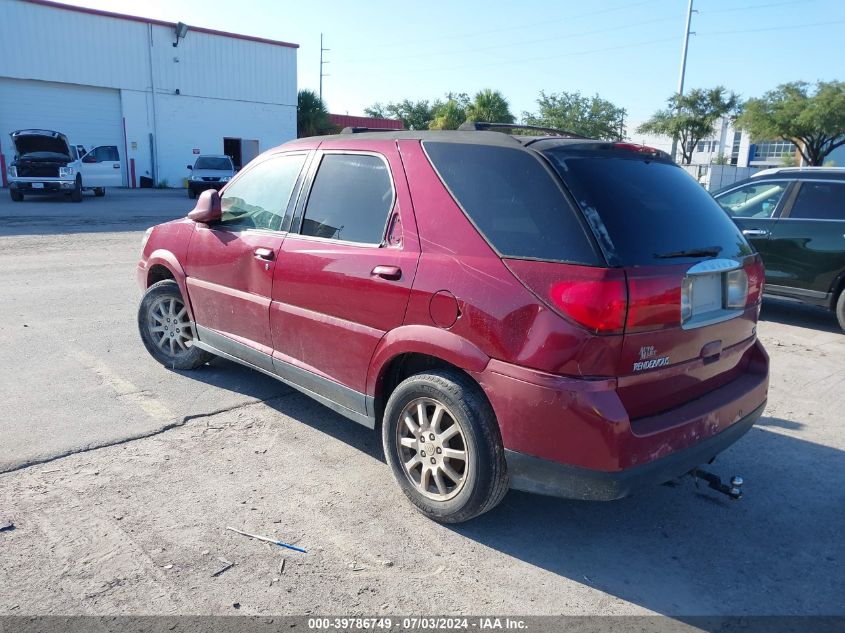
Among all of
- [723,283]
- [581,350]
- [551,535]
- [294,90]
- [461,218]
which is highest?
[294,90]

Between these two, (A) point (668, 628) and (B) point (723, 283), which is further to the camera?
(B) point (723, 283)

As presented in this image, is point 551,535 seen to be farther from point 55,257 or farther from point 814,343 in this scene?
point 55,257

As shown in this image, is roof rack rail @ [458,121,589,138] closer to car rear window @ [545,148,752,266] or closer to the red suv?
the red suv

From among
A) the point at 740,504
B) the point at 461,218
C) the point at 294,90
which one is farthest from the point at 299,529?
the point at 294,90

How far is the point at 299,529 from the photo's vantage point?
3244 millimetres

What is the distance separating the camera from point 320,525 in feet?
10.8

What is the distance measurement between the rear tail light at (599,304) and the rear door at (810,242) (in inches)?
237

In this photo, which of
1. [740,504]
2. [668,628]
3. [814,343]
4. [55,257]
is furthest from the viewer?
[55,257]

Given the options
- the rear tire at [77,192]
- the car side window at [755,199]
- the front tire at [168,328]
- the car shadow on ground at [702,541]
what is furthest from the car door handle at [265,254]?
the rear tire at [77,192]

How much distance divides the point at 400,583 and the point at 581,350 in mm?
1280

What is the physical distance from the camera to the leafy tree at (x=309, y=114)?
143 feet

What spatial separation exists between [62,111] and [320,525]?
34406 millimetres

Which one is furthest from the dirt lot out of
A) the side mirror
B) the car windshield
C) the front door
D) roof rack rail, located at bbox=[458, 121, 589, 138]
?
the car windshield

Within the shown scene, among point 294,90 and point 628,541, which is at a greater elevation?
point 294,90
